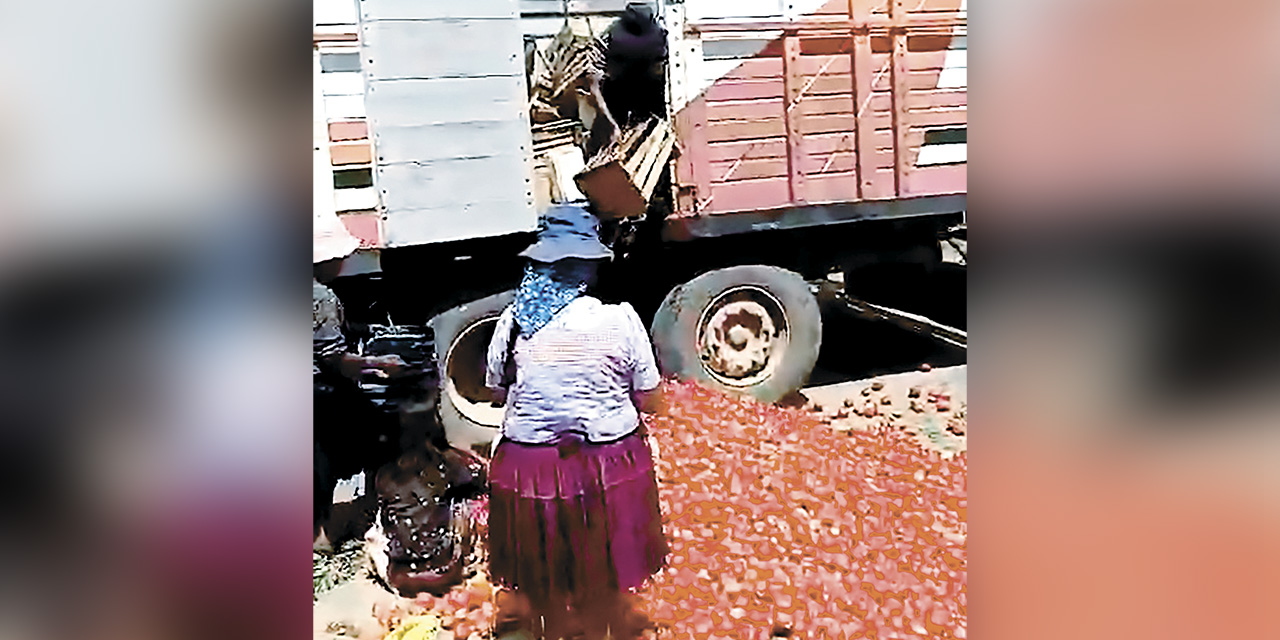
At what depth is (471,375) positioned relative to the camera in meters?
1.44

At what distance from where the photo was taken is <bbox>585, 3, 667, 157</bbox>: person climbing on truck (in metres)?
1.42

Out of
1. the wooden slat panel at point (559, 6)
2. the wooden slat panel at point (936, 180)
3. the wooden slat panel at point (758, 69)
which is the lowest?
the wooden slat panel at point (936, 180)

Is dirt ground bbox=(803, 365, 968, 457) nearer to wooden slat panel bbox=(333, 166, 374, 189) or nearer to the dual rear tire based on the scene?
the dual rear tire

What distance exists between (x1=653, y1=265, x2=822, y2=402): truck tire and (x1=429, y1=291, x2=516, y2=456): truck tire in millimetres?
292

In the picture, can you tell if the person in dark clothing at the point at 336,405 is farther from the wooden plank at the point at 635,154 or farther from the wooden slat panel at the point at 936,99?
the wooden slat panel at the point at 936,99

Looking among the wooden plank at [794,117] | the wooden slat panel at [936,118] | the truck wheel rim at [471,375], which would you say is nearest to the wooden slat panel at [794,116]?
the wooden plank at [794,117]

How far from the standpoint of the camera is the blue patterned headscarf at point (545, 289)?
4.72 ft

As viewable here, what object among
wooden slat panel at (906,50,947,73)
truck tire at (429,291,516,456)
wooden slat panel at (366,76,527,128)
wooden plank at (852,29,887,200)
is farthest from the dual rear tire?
wooden slat panel at (906,50,947,73)

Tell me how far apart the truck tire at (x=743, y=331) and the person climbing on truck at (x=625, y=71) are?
30 centimetres

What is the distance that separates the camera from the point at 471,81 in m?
1.41
